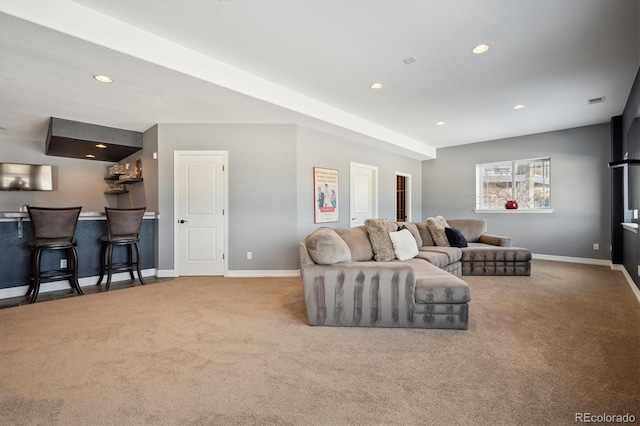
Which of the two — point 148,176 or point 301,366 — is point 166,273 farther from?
point 301,366

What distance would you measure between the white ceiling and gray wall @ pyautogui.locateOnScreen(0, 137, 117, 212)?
4.31 feet

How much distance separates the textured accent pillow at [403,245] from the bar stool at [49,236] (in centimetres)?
394

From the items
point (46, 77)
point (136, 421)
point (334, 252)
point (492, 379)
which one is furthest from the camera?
point (46, 77)

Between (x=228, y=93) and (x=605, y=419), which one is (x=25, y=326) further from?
(x=605, y=419)

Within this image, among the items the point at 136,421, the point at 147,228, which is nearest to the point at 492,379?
the point at 136,421

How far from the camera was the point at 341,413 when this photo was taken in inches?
58.0

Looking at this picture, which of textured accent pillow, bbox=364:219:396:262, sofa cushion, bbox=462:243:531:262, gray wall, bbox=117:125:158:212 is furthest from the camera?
gray wall, bbox=117:125:158:212

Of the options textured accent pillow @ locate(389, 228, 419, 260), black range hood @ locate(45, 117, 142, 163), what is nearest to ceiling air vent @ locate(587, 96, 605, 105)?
textured accent pillow @ locate(389, 228, 419, 260)

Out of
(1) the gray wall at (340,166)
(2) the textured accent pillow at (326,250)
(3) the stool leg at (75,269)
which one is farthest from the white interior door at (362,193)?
(3) the stool leg at (75,269)

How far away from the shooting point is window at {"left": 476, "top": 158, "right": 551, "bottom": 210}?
6.08 meters

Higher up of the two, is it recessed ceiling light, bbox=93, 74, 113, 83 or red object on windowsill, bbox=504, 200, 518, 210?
recessed ceiling light, bbox=93, 74, 113, 83

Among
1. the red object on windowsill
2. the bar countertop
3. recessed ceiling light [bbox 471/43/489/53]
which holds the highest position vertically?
recessed ceiling light [bbox 471/43/489/53]

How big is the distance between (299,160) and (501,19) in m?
3.05

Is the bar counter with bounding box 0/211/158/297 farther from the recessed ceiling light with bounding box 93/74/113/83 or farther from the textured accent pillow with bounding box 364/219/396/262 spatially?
the textured accent pillow with bounding box 364/219/396/262
